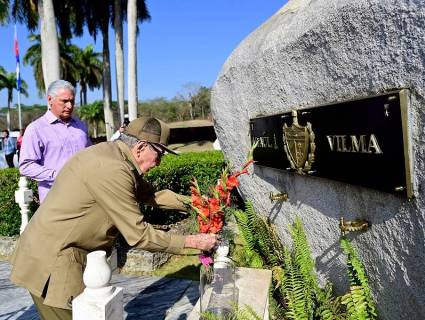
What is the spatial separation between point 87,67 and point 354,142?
5329 centimetres

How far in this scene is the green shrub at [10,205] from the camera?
19.5 ft

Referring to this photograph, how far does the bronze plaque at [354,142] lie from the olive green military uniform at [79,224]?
0.92 meters

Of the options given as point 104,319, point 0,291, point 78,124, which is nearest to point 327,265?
point 104,319

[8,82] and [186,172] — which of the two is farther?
[8,82]

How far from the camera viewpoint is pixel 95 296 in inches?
78.0

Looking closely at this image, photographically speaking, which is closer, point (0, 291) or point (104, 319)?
point (104, 319)

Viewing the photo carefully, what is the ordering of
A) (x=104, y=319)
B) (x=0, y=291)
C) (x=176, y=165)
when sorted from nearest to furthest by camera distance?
1. (x=104, y=319)
2. (x=0, y=291)
3. (x=176, y=165)

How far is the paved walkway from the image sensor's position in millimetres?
3795

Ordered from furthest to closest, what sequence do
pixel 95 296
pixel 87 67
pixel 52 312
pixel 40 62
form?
1. pixel 87 67
2. pixel 40 62
3. pixel 52 312
4. pixel 95 296

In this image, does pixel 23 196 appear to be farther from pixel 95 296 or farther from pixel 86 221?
pixel 95 296

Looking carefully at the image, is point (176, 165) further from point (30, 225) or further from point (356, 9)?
point (356, 9)

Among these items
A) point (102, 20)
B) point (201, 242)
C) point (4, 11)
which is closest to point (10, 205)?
point (201, 242)

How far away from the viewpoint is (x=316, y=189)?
2.75 meters

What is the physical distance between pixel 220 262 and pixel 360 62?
4.18 ft
